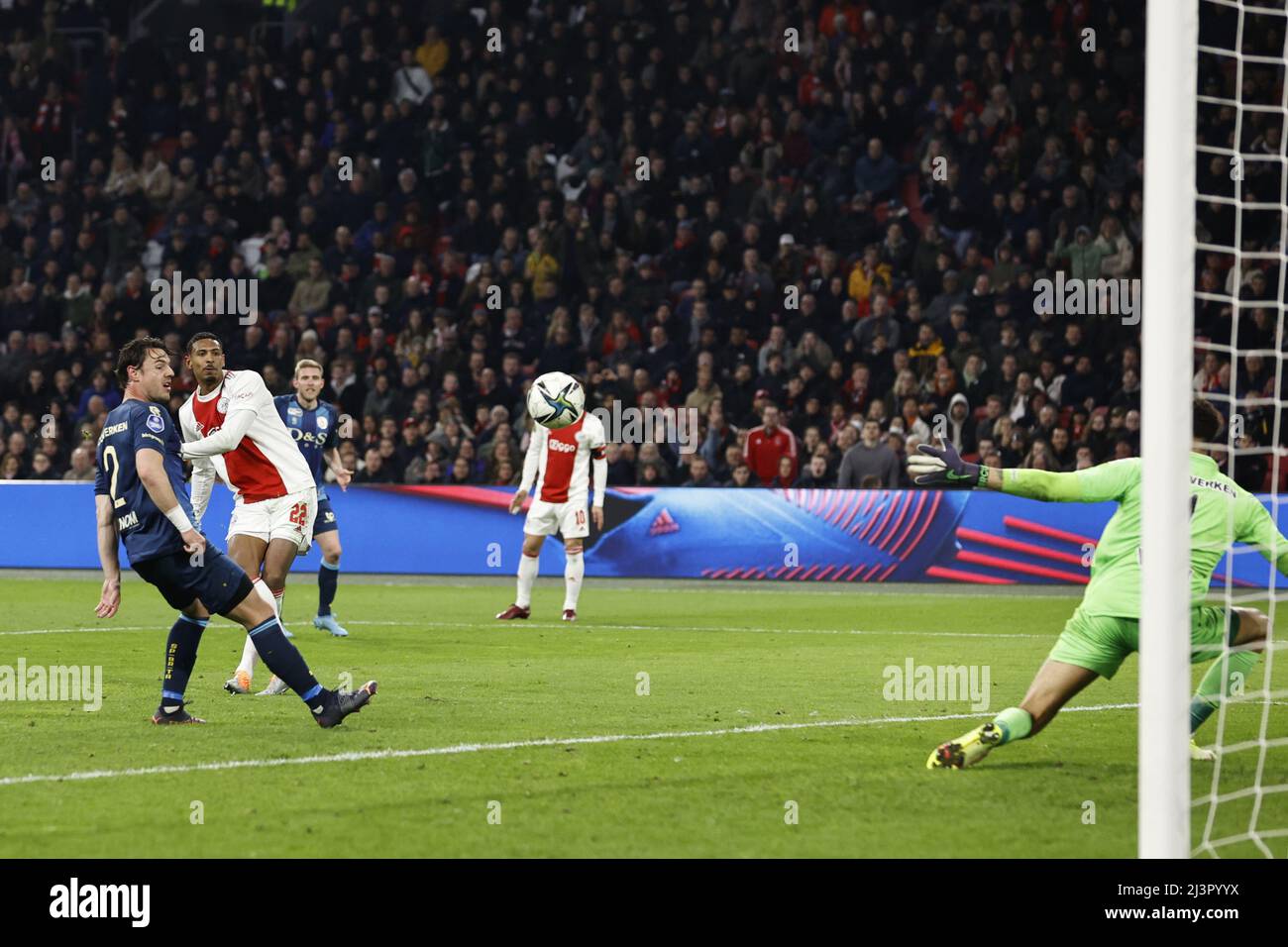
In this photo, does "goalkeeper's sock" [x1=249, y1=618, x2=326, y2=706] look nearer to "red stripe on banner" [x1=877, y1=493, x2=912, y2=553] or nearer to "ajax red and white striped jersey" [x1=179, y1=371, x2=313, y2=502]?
"ajax red and white striped jersey" [x1=179, y1=371, x2=313, y2=502]

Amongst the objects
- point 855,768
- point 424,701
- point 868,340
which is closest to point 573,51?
point 868,340

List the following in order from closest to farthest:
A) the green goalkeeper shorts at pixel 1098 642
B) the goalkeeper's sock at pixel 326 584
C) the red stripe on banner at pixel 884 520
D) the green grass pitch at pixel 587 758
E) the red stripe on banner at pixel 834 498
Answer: the green grass pitch at pixel 587 758
the green goalkeeper shorts at pixel 1098 642
the goalkeeper's sock at pixel 326 584
the red stripe on banner at pixel 884 520
the red stripe on banner at pixel 834 498

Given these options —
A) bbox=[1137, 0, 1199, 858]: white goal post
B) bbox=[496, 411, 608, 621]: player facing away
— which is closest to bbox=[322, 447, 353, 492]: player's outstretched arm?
bbox=[496, 411, 608, 621]: player facing away

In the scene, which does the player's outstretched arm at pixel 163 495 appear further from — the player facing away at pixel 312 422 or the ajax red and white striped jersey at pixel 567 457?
the ajax red and white striped jersey at pixel 567 457

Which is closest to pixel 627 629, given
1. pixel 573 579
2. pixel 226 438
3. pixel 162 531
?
pixel 573 579

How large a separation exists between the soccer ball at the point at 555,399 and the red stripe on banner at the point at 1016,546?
5.26 meters

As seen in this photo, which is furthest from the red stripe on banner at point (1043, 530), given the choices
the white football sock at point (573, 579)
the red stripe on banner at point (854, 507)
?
the white football sock at point (573, 579)

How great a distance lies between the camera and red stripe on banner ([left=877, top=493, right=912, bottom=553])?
61.6 feet

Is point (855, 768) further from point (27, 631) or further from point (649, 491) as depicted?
point (649, 491)

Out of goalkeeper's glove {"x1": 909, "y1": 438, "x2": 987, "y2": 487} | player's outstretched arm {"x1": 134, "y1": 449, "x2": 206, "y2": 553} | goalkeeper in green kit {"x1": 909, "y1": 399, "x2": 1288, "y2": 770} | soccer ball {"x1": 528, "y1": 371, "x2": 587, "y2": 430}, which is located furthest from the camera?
soccer ball {"x1": 528, "y1": 371, "x2": 587, "y2": 430}

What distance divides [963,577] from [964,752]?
37.7ft

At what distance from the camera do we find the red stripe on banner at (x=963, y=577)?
61.3ft

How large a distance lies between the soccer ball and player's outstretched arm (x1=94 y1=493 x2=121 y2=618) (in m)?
6.80

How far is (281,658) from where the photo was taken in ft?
27.7
